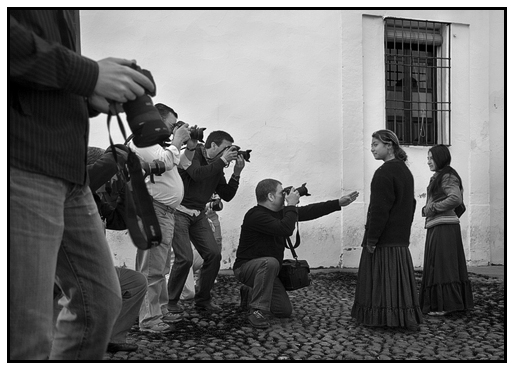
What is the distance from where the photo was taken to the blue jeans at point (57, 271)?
172cm

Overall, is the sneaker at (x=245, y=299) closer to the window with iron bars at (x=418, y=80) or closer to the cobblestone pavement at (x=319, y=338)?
the cobblestone pavement at (x=319, y=338)

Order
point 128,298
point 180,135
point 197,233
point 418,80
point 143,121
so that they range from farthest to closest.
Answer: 1. point 418,80
2. point 197,233
3. point 180,135
4. point 128,298
5. point 143,121

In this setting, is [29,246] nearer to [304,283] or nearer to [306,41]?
[304,283]

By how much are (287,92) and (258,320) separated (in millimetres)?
4313

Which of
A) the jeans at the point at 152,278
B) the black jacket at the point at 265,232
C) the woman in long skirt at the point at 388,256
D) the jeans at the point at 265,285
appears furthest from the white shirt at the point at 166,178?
the woman in long skirt at the point at 388,256

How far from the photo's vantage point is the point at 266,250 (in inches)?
218

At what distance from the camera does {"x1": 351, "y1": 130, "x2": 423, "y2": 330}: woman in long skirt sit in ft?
17.0

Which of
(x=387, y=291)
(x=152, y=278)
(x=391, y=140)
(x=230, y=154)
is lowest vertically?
(x=387, y=291)

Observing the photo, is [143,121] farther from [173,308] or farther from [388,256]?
[173,308]

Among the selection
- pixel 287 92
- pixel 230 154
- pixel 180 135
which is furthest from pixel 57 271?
pixel 287 92

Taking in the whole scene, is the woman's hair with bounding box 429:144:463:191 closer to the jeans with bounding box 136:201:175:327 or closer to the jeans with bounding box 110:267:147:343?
the jeans with bounding box 136:201:175:327

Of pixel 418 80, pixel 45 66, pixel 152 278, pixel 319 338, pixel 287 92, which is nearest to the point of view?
pixel 45 66

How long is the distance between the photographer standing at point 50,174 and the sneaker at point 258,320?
3.18 m

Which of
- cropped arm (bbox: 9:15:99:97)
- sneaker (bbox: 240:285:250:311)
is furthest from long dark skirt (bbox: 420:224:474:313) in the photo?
cropped arm (bbox: 9:15:99:97)
